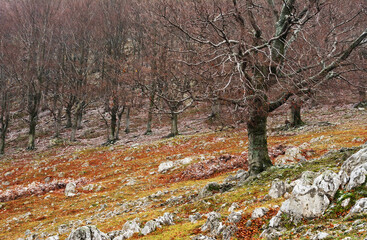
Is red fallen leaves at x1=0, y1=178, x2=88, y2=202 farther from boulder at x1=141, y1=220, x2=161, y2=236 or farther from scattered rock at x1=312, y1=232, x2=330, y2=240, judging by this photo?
scattered rock at x1=312, y1=232, x2=330, y2=240

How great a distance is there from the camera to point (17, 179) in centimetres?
2811

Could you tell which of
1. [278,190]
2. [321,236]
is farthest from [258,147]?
[321,236]

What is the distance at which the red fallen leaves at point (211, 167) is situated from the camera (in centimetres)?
2002

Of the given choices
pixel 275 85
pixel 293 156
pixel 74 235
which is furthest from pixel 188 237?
pixel 293 156

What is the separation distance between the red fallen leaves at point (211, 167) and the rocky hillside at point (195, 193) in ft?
0.25

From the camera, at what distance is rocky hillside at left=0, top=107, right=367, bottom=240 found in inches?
257

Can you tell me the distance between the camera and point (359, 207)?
5.71 metres

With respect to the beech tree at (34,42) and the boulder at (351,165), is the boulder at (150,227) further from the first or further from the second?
the beech tree at (34,42)

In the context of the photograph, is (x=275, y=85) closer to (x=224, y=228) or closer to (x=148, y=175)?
(x=224, y=228)

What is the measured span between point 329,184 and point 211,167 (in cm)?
1420

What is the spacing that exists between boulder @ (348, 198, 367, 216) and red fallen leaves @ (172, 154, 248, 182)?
13489 mm

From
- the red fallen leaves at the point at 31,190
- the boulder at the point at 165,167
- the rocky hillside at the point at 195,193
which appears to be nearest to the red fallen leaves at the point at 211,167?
the rocky hillside at the point at 195,193

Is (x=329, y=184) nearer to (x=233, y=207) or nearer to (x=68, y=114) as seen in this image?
(x=233, y=207)

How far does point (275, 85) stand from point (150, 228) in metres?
8.47
